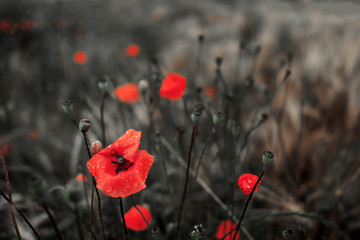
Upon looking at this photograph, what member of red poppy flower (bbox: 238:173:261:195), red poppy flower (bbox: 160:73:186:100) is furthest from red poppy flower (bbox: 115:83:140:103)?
red poppy flower (bbox: 238:173:261:195)

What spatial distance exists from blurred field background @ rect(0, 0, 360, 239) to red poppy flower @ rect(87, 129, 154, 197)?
12 cm

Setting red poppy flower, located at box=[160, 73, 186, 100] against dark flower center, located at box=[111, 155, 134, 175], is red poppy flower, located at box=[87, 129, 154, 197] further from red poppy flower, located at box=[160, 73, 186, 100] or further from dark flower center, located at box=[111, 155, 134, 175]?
red poppy flower, located at box=[160, 73, 186, 100]

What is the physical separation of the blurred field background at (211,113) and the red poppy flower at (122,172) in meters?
0.12

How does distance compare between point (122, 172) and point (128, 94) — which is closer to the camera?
point (122, 172)

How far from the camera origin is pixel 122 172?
1.72 ft

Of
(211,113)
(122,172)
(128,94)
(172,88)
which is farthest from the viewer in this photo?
(128,94)

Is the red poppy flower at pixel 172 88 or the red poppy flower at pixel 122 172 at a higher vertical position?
the red poppy flower at pixel 172 88

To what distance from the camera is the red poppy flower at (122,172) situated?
0.48 m

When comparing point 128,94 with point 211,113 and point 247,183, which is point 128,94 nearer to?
point 211,113

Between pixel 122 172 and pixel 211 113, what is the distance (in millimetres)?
588

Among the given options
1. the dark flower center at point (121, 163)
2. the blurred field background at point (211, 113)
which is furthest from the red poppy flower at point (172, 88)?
the dark flower center at point (121, 163)

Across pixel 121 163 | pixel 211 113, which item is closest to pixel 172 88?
pixel 211 113

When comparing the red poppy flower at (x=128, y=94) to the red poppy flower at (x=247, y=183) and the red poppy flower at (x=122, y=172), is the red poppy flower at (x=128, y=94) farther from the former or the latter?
the red poppy flower at (x=247, y=183)

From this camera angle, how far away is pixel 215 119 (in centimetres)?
62
